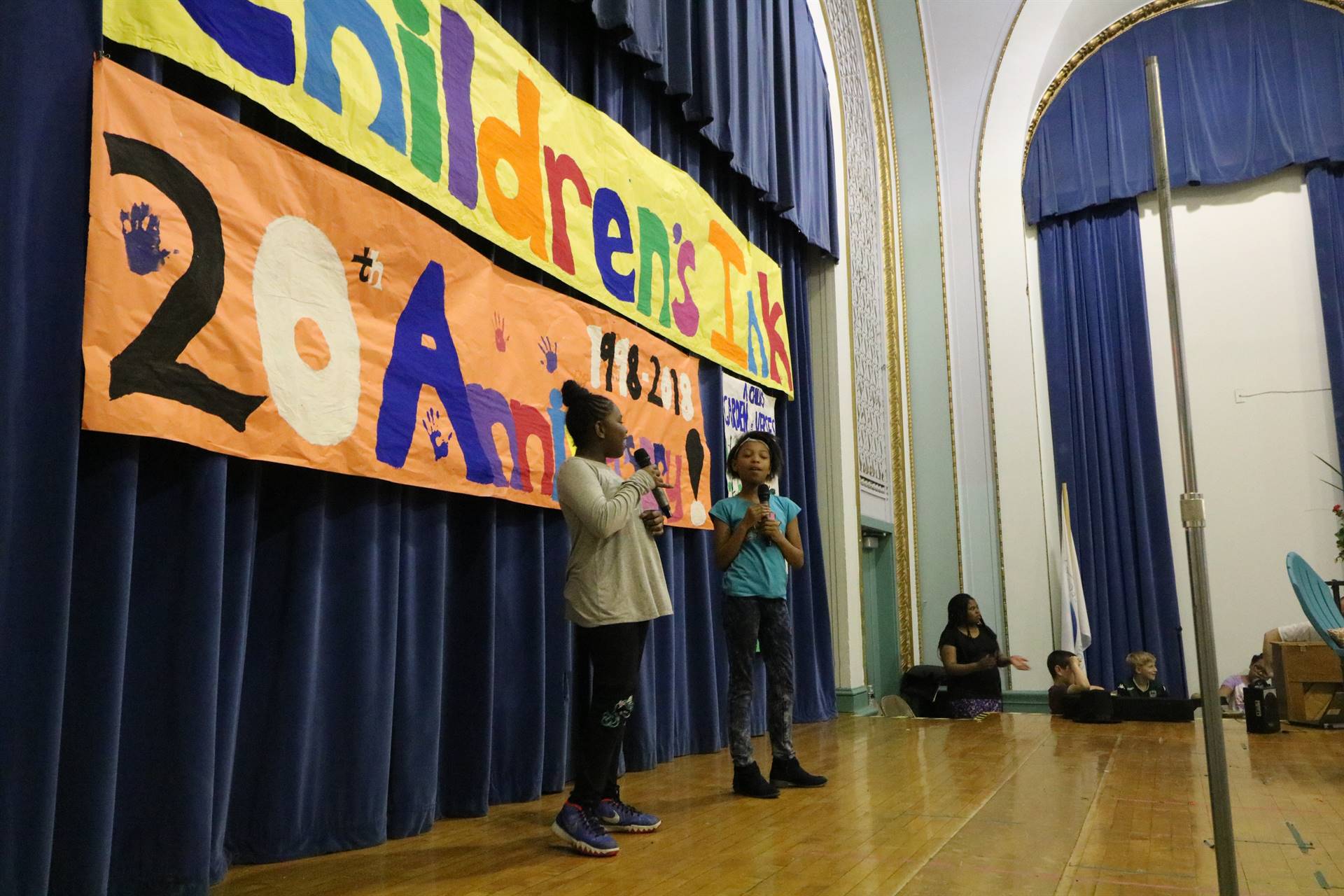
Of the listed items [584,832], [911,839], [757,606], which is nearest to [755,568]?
[757,606]

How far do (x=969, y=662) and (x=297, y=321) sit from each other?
4.57 meters

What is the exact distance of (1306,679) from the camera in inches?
211

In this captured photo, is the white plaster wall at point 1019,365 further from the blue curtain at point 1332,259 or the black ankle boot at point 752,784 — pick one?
the black ankle boot at point 752,784

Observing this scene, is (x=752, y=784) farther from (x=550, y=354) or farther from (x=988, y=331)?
(x=988, y=331)

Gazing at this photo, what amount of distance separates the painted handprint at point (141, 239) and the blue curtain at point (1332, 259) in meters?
7.47

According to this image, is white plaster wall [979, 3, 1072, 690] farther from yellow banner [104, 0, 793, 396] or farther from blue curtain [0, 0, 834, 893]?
blue curtain [0, 0, 834, 893]

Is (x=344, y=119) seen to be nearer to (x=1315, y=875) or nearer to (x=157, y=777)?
(x=157, y=777)

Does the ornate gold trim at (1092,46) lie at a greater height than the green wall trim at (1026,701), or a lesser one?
greater

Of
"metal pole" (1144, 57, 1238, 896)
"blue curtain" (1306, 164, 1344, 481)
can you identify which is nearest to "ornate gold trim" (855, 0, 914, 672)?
"blue curtain" (1306, 164, 1344, 481)

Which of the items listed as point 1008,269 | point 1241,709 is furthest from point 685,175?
point 1241,709

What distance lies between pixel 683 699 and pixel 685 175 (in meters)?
2.20

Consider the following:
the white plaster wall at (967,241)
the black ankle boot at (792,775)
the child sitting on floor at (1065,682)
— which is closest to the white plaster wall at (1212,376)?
the white plaster wall at (967,241)

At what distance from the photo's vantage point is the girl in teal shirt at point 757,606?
291 centimetres

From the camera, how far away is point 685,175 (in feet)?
14.3
